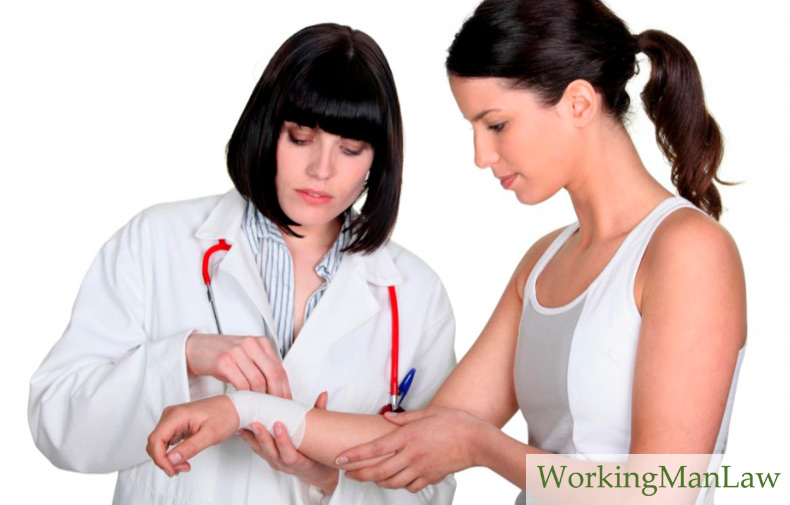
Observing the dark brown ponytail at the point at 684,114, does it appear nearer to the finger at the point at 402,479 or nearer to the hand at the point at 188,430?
the finger at the point at 402,479

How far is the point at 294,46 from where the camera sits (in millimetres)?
2227

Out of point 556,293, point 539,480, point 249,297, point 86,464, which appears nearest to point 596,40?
point 556,293

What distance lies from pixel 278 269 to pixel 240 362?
418 mm

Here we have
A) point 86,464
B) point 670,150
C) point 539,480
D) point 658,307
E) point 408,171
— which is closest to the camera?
point 658,307

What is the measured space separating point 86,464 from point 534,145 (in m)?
1.27

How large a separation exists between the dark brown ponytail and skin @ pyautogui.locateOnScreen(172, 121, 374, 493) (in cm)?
72

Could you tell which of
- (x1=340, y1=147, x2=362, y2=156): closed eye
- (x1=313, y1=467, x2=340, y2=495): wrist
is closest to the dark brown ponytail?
(x1=340, y1=147, x2=362, y2=156): closed eye

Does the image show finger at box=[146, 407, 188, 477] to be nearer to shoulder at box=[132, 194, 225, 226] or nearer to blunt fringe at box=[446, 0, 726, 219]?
shoulder at box=[132, 194, 225, 226]

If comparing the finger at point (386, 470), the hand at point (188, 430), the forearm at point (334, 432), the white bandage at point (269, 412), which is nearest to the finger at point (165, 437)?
the hand at point (188, 430)

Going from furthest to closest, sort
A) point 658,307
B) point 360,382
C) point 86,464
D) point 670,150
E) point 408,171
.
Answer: point 408,171, point 360,382, point 86,464, point 670,150, point 658,307

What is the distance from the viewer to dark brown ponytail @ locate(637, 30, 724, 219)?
1.85 m

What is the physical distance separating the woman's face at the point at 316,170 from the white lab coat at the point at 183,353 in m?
0.18

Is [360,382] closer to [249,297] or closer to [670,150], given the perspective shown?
[249,297]

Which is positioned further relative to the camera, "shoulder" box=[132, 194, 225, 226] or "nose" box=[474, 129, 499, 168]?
"shoulder" box=[132, 194, 225, 226]
